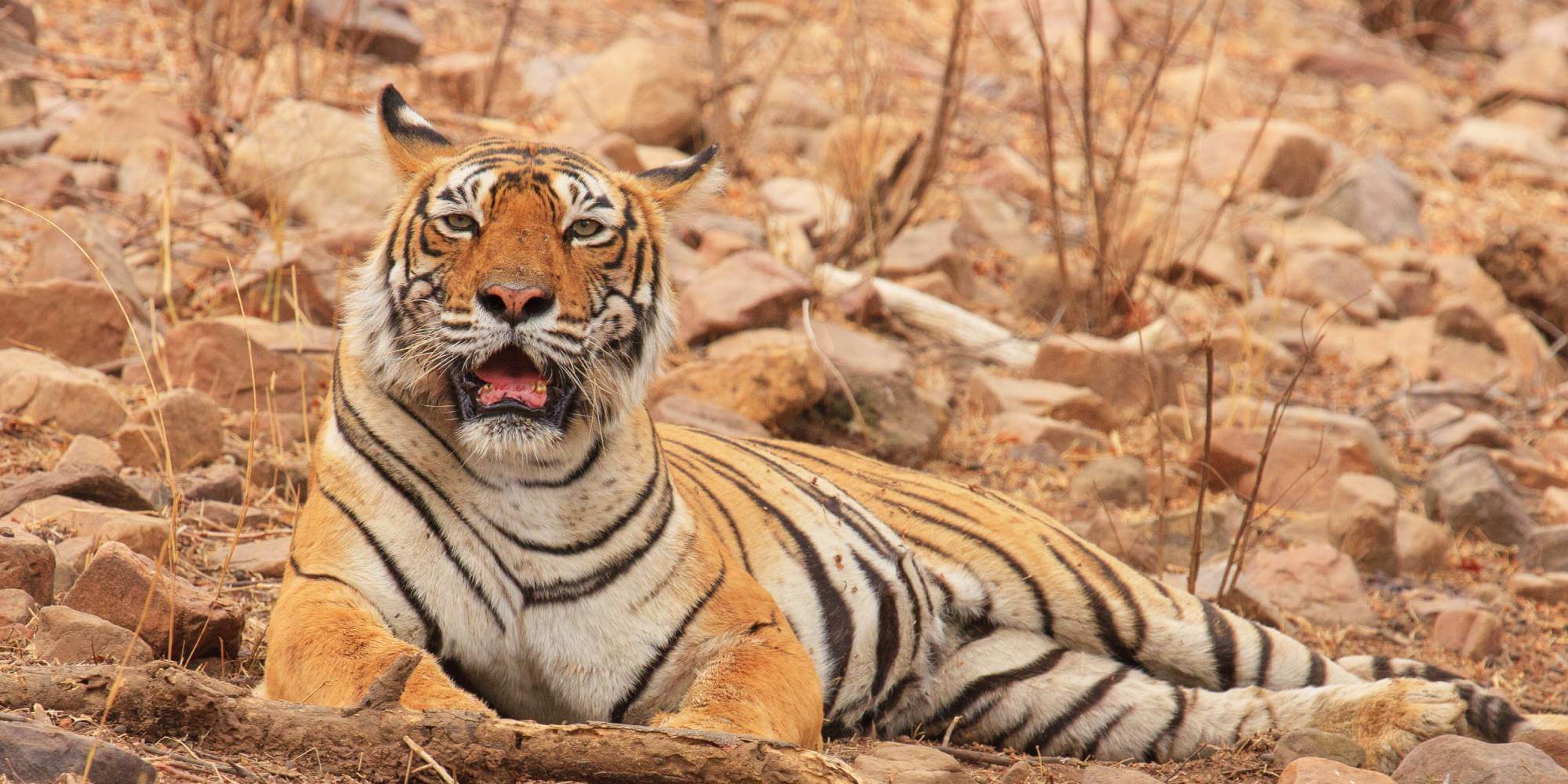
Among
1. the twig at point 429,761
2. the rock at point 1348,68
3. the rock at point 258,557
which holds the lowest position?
the rock at point 258,557

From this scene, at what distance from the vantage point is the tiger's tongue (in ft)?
9.89

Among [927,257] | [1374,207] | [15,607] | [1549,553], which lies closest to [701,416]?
[15,607]

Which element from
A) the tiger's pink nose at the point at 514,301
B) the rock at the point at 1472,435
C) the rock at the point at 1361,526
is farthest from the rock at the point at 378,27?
the tiger's pink nose at the point at 514,301

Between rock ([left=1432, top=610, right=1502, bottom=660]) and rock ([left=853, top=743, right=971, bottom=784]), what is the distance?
255 cm

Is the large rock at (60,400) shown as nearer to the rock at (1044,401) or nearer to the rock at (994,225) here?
the rock at (1044,401)

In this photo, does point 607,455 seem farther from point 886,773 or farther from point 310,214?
point 310,214

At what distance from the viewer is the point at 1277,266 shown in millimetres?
9250

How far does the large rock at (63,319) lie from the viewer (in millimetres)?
5199

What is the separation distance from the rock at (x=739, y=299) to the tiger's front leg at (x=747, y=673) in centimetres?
334

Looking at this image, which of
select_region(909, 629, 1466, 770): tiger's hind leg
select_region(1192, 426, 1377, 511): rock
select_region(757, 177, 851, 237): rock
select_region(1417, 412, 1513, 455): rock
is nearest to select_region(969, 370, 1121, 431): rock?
select_region(1192, 426, 1377, 511): rock

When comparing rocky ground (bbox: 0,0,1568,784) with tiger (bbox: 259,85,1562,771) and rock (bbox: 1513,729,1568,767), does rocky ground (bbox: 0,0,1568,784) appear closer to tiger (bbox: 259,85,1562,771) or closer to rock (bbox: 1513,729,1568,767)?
tiger (bbox: 259,85,1562,771)

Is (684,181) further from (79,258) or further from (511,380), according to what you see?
(79,258)

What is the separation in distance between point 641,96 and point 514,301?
21.0 ft

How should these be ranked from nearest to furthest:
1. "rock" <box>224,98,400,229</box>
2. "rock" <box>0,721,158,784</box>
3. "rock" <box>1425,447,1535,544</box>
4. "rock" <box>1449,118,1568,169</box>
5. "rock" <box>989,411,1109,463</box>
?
"rock" <box>0,721,158,784</box>, "rock" <box>1425,447,1535,544</box>, "rock" <box>989,411,1109,463</box>, "rock" <box>224,98,400,229</box>, "rock" <box>1449,118,1568,169</box>
